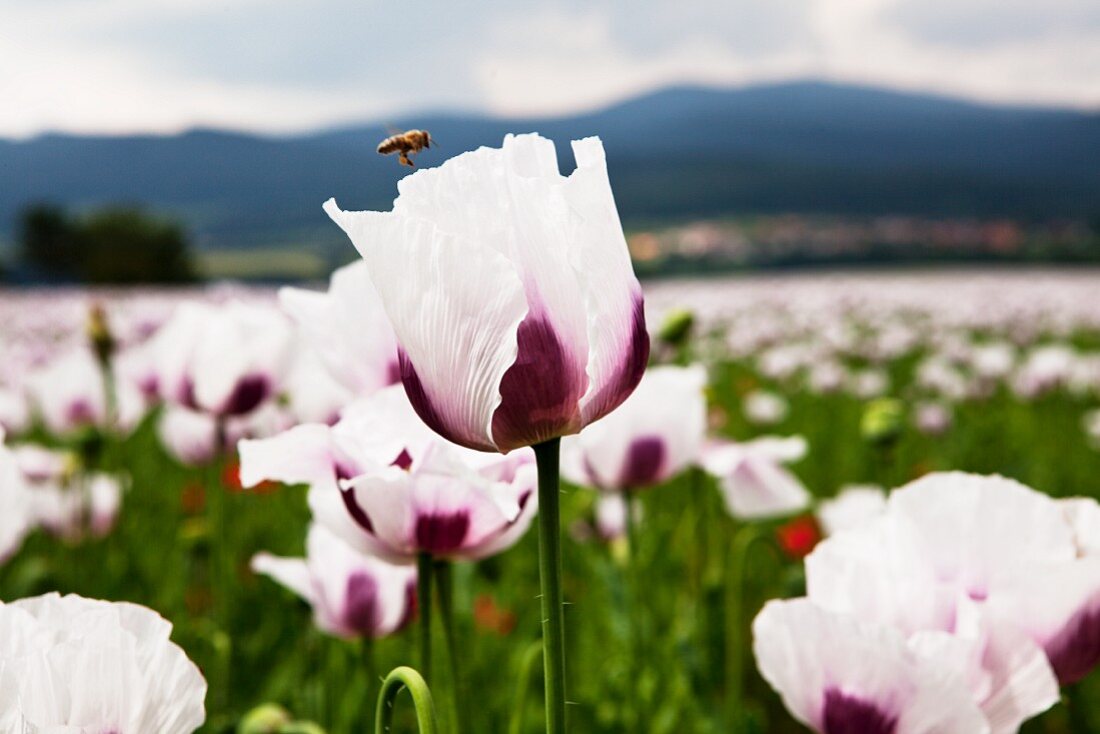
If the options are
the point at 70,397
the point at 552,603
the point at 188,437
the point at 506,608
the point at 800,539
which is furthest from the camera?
the point at 800,539

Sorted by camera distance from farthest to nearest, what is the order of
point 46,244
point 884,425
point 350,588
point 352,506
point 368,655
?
point 46,244 → point 884,425 → point 368,655 → point 350,588 → point 352,506

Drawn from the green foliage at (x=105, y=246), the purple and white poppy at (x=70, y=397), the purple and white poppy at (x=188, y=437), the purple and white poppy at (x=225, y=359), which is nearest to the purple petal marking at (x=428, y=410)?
the purple and white poppy at (x=225, y=359)

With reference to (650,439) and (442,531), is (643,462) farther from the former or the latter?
(442,531)

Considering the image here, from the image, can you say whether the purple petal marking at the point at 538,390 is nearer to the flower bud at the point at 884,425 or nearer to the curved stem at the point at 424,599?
the curved stem at the point at 424,599

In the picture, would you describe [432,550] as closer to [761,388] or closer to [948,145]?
[761,388]

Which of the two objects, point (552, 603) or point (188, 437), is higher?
point (552, 603)

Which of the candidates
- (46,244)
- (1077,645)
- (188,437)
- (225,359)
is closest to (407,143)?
(225,359)

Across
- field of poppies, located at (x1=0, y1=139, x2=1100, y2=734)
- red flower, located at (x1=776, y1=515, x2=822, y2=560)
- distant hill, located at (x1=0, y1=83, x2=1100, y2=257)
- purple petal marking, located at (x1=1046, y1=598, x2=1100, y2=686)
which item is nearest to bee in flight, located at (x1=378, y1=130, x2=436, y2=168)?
field of poppies, located at (x1=0, y1=139, x2=1100, y2=734)
